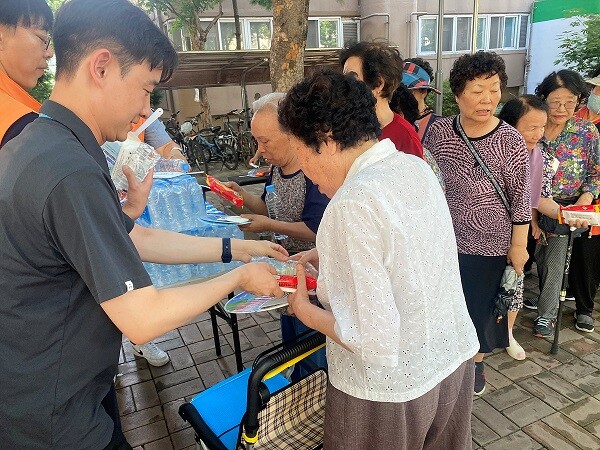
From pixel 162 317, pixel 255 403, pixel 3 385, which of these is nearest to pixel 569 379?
pixel 255 403

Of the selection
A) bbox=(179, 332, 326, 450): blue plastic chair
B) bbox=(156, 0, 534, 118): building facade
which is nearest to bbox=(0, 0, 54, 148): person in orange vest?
bbox=(179, 332, 326, 450): blue plastic chair

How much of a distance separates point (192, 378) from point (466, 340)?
7.41ft

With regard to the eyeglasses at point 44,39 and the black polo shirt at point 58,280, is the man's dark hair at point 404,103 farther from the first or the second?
the black polo shirt at point 58,280

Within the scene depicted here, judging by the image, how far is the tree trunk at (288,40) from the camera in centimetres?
555

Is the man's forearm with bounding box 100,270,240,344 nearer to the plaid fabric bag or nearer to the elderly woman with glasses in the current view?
the plaid fabric bag

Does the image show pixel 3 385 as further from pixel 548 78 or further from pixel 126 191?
pixel 548 78

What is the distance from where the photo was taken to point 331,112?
4.20 feet

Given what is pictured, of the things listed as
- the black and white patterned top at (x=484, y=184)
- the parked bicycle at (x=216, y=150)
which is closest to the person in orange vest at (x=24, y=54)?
the black and white patterned top at (x=484, y=184)

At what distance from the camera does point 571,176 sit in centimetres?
323

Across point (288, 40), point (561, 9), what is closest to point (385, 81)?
point (288, 40)

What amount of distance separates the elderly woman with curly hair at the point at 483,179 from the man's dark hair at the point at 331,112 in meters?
1.28

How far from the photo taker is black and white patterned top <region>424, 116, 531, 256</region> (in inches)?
91.8

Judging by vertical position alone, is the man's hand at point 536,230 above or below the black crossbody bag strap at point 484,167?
below

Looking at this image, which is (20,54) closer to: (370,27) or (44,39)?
(44,39)
